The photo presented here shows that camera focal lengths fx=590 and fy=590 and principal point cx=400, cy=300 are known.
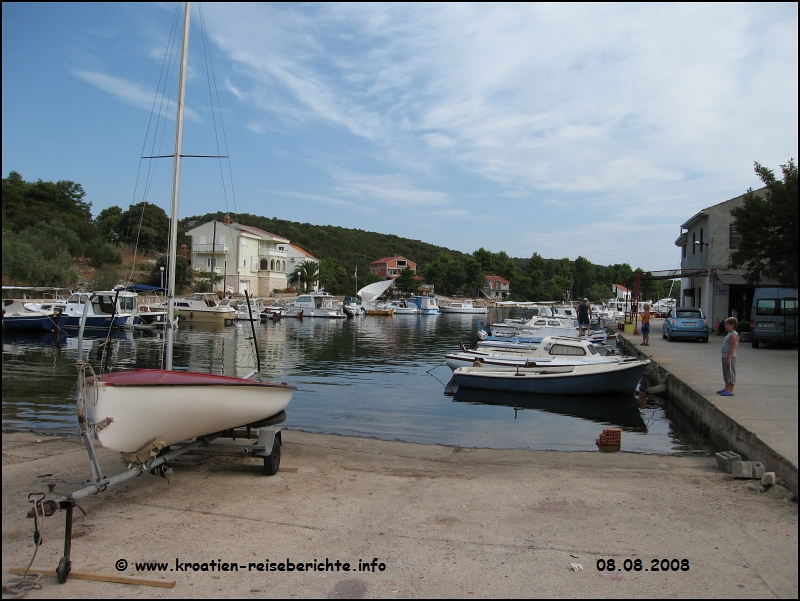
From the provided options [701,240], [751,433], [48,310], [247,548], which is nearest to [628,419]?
[751,433]

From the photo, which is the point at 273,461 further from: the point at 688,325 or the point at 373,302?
the point at 373,302

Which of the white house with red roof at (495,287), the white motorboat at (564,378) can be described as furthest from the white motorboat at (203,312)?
the white house with red roof at (495,287)

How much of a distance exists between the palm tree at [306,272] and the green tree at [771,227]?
68834 mm

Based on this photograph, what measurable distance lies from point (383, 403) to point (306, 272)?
7288 centimetres

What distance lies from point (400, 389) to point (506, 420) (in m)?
5.25

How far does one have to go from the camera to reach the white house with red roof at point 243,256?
7638 centimetres

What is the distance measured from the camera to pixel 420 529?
19.5ft

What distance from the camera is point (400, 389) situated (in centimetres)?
1986

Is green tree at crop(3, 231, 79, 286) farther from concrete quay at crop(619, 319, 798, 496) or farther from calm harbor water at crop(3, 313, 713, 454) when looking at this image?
concrete quay at crop(619, 319, 798, 496)

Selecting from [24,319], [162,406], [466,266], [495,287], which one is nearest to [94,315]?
[24,319]

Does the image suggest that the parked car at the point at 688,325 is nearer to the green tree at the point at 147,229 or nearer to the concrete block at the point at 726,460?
the concrete block at the point at 726,460

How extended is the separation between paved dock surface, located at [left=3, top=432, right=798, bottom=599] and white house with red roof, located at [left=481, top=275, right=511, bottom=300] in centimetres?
12412

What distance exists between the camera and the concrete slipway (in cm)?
465

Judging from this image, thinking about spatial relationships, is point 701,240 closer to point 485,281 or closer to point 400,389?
point 400,389
